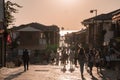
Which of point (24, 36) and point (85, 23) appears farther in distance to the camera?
point (24, 36)

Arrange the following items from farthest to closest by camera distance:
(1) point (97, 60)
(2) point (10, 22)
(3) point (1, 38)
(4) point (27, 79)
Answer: (2) point (10, 22), (3) point (1, 38), (1) point (97, 60), (4) point (27, 79)

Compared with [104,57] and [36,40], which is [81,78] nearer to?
[104,57]

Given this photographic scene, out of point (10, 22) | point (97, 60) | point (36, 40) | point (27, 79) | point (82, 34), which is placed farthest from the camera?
point (82, 34)

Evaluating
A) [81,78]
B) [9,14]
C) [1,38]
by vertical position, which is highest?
[9,14]

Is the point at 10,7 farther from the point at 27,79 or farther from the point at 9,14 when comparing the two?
the point at 27,79

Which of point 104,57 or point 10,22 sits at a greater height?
point 10,22

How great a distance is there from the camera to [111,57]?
36.4 meters

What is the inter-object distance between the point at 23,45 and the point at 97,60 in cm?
4623

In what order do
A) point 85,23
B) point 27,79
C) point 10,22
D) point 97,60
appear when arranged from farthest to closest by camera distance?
point 85,23
point 10,22
point 97,60
point 27,79

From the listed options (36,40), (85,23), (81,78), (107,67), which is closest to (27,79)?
(81,78)

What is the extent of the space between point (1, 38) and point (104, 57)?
901 centimetres

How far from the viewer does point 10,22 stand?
59.9 m

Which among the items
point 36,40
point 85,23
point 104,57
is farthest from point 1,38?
point 36,40

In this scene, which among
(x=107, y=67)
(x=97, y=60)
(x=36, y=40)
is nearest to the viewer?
(x=97, y=60)
